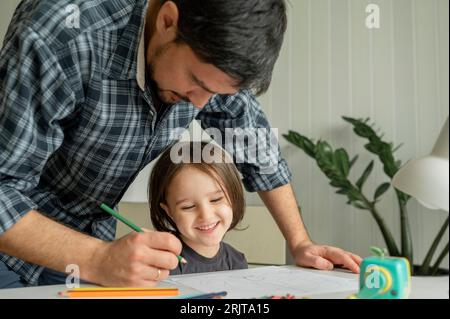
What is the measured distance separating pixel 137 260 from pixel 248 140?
1.47 ft

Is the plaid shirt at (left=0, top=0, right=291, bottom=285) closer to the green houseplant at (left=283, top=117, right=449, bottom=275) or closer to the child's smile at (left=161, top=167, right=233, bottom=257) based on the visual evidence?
the child's smile at (left=161, top=167, right=233, bottom=257)

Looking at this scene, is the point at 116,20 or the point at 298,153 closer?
the point at 116,20

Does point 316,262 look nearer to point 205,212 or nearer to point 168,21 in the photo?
point 205,212

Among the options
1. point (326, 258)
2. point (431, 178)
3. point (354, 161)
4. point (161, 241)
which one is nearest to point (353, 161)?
point (354, 161)

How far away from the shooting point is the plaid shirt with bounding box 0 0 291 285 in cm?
60

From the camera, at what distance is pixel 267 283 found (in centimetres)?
61

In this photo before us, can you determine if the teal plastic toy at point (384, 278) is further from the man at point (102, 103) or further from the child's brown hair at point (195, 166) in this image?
the child's brown hair at point (195, 166)

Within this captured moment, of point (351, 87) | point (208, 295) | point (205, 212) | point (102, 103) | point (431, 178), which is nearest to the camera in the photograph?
point (431, 178)

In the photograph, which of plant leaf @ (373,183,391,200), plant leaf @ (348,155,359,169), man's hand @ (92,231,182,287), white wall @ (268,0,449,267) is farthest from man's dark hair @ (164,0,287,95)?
plant leaf @ (348,155,359,169)

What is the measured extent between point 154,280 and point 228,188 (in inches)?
17.1

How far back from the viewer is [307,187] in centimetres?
186

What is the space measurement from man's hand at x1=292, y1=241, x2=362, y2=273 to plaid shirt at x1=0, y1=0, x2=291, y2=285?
188 mm

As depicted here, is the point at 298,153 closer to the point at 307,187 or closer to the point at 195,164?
the point at 307,187
